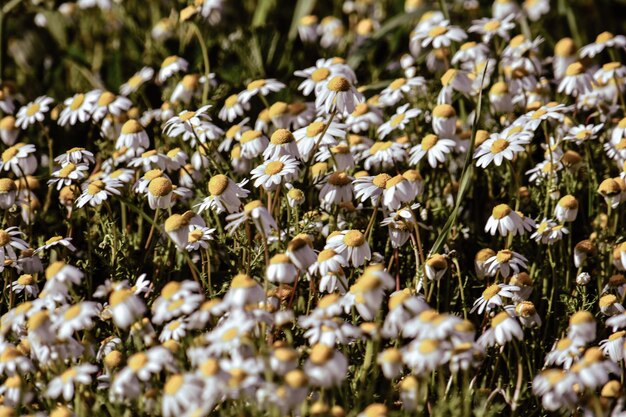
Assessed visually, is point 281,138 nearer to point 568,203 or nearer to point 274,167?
point 274,167

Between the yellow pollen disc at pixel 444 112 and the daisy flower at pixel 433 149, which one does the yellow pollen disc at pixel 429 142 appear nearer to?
the daisy flower at pixel 433 149

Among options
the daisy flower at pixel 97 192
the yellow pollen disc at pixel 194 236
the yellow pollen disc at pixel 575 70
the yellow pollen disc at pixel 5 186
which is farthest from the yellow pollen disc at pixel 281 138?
the yellow pollen disc at pixel 575 70

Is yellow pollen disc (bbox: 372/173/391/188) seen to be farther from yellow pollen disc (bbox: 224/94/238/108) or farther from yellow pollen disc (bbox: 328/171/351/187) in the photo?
yellow pollen disc (bbox: 224/94/238/108)

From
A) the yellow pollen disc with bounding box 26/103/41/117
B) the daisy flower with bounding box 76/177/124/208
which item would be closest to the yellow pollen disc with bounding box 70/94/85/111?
the yellow pollen disc with bounding box 26/103/41/117

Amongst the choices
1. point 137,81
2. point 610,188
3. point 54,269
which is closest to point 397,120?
point 610,188

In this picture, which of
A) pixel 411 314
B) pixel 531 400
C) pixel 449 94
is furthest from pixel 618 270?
pixel 411 314

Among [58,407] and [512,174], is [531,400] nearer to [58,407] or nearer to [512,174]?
[512,174]
